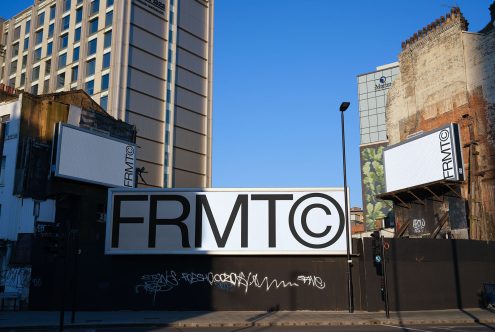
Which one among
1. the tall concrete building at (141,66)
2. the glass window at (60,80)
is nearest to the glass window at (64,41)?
the tall concrete building at (141,66)

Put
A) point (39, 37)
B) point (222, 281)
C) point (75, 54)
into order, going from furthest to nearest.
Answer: point (39, 37)
point (75, 54)
point (222, 281)

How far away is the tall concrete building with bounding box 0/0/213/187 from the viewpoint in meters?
58.2

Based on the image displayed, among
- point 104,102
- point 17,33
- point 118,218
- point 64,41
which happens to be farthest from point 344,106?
point 17,33

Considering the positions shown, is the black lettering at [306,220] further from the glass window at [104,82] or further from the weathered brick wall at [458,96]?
the glass window at [104,82]

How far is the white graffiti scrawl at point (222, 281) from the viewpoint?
2505cm

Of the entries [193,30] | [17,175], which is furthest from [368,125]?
[17,175]

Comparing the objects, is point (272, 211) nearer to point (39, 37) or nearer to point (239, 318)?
point (239, 318)

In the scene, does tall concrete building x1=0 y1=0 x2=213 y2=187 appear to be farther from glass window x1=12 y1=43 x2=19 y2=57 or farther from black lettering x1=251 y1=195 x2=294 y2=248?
black lettering x1=251 y1=195 x2=294 y2=248

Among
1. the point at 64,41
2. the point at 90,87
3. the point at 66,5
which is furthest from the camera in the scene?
the point at 66,5

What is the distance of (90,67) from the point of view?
199 ft

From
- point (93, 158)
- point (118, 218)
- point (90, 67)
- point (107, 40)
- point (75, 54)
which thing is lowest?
point (118, 218)

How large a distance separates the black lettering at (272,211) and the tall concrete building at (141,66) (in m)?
32.0

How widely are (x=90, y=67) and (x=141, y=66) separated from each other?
6.27 metres

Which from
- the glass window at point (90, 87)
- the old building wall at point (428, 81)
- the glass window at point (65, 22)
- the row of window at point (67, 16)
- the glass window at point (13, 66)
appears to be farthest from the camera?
the glass window at point (13, 66)
